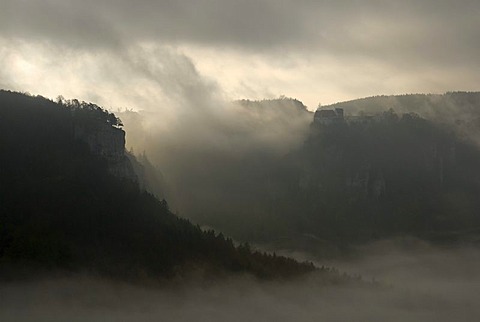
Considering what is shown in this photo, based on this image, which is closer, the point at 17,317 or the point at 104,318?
the point at 17,317

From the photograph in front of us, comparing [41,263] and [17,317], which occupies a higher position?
[41,263]

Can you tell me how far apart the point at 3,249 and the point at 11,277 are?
8232 mm

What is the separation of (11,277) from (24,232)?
13.9 meters

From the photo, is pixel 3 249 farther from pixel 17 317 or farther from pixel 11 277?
pixel 17 317

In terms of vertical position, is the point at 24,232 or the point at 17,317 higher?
the point at 24,232

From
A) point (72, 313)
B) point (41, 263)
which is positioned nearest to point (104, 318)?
point (72, 313)

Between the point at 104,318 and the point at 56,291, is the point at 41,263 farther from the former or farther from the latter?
the point at 104,318

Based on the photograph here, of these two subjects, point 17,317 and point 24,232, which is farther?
point 24,232

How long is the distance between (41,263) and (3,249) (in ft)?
36.9

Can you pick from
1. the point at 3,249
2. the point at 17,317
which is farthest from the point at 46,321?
the point at 3,249

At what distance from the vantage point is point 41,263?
642 ft

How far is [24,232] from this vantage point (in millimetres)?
198750

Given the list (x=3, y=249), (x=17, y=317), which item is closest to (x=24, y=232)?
(x=3, y=249)

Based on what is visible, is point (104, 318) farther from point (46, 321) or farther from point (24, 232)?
point (24, 232)
